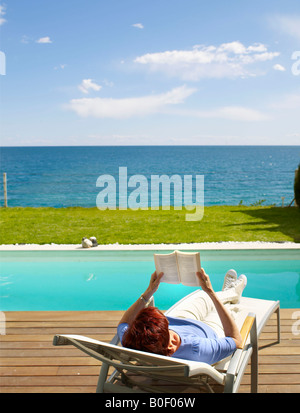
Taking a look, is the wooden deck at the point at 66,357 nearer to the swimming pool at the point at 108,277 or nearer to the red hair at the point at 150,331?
the red hair at the point at 150,331

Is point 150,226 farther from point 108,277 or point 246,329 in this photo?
point 246,329

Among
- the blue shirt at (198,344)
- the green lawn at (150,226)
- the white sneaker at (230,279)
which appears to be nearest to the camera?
the blue shirt at (198,344)

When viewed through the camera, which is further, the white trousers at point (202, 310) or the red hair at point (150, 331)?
the white trousers at point (202, 310)

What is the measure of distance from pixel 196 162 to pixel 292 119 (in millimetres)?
15028

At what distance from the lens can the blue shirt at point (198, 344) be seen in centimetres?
154

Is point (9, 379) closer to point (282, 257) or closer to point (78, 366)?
point (78, 366)

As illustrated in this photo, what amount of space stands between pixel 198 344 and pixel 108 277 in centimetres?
319

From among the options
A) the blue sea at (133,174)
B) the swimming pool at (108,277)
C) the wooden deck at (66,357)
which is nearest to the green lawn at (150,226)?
the swimming pool at (108,277)

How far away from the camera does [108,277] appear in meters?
4.68

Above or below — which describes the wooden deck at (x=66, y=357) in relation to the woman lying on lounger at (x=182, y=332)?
below

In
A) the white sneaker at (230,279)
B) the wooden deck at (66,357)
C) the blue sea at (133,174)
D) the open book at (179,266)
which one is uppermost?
the blue sea at (133,174)

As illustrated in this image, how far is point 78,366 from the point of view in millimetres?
2168

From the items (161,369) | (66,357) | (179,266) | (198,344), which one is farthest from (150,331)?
(66,357)
